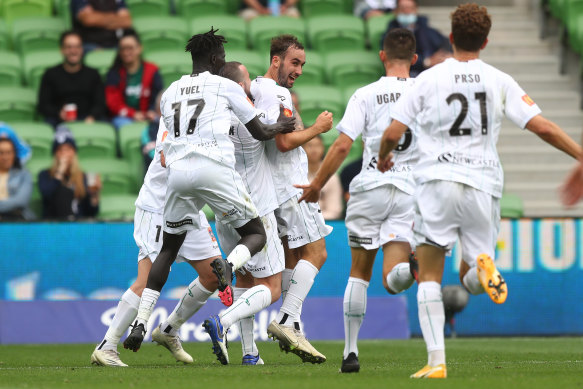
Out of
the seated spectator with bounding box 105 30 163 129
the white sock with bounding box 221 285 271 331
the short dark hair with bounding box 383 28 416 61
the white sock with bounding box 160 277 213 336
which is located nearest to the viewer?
the short dark hair with bounding box 383 28 416 61

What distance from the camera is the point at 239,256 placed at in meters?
7.76

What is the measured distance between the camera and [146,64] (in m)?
15.0

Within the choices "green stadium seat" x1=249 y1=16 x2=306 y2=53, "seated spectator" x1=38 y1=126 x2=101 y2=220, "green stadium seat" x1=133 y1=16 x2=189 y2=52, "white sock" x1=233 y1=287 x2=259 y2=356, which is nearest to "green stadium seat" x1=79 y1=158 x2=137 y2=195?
"seated spectator" x1=38 y1=126 x2=101 y2=220

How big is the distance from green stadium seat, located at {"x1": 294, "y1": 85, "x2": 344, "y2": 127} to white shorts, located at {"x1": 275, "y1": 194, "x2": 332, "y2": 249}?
6.33m

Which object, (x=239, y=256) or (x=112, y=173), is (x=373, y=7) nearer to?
(x=112, y=173)

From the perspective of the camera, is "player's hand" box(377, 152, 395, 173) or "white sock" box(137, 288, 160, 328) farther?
"white sock" box(137, 288, 160, 328)

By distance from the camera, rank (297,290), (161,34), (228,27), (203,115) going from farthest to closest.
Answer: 1. (228,27)
2. (161,34)
3. (297,290)
4. (203,115)

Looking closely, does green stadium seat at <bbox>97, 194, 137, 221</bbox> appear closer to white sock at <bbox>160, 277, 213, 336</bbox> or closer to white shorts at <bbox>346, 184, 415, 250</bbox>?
white sock at <bbox>160, 277, 213, 336</bbox>

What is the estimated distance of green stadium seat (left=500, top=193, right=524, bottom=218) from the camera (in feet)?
46.1

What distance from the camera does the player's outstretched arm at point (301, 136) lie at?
8078 mm

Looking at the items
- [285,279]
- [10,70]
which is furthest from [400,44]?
[10,70]

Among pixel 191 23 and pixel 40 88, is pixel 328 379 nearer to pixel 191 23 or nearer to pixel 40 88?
pixel 40 88

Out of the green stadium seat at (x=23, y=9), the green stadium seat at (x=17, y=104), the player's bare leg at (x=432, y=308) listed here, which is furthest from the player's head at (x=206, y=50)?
the green stadium seat at (x=23, y=9)

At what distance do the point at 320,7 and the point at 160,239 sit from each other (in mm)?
9659
